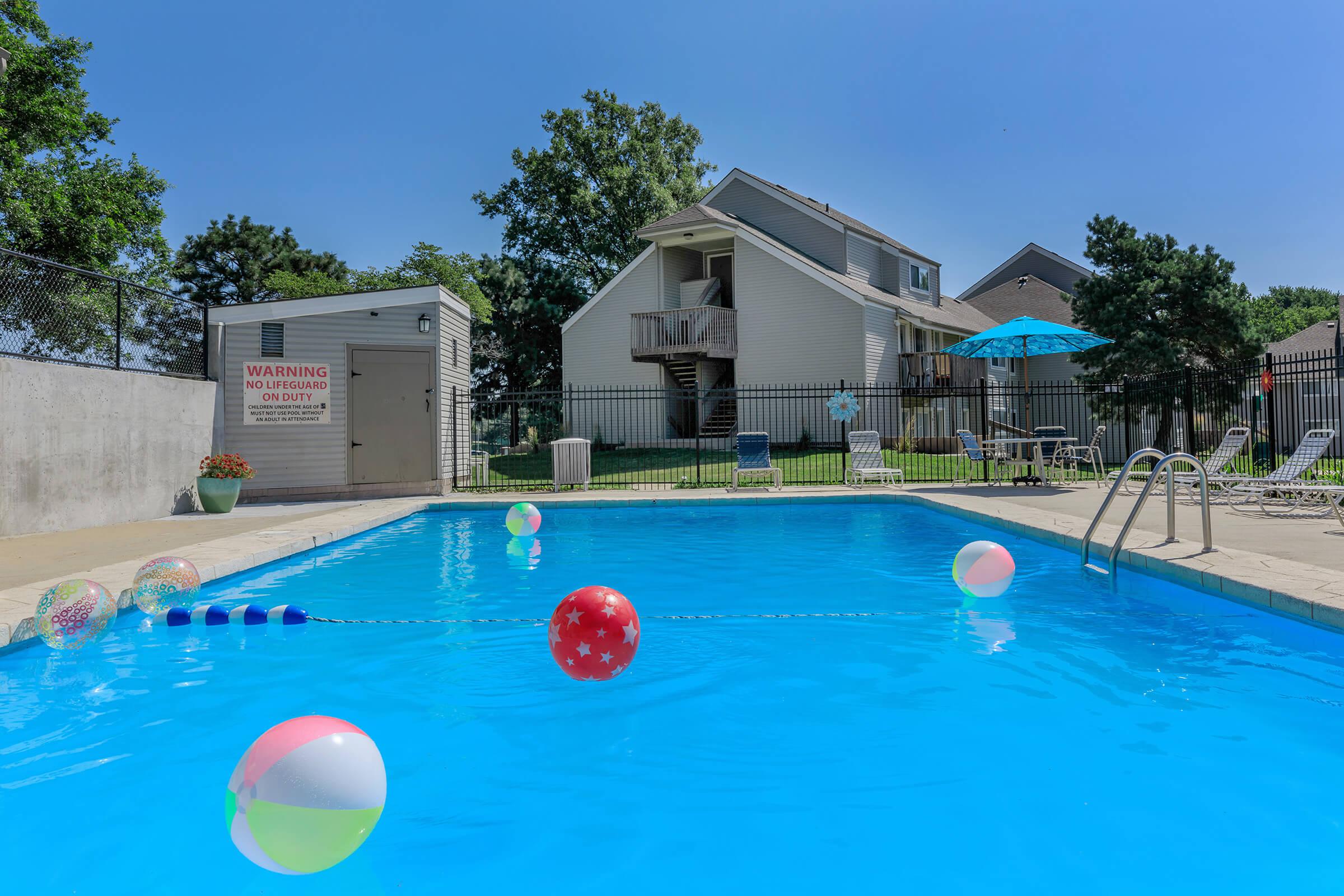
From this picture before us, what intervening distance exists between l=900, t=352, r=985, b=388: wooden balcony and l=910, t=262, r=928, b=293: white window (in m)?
3.02

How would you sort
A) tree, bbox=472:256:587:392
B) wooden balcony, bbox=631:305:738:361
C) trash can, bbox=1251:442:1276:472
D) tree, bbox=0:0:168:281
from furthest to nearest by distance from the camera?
tree, bbox=472:256:587:392
wooden balcony, bbox=631:305:738:361
tree, bbox=0:0:168:281
trash can, bbox=1251:442:1276:472

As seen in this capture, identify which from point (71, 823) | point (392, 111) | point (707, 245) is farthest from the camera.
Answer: point (707, 245)

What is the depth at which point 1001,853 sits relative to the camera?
7.70 feet

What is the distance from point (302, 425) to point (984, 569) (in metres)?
11.1

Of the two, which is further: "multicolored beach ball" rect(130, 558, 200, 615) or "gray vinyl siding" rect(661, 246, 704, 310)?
"gray vinyl siding" rect(661, 246, 704, 310)

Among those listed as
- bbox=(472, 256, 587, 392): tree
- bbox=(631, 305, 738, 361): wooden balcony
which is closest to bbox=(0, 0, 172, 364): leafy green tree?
bbox=(472, 256, 587, 392): tree

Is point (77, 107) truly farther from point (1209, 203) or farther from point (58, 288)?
point (1209, 203)

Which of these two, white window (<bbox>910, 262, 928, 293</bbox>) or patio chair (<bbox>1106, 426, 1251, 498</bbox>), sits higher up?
white window (<bbox>910, 262, 928, 293</bbox>)

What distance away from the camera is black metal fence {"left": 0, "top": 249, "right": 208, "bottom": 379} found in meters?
8.76

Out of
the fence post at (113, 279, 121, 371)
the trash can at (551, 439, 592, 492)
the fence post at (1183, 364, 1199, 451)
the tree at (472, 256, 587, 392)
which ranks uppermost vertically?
the tree at (472, 256, 587, 392)

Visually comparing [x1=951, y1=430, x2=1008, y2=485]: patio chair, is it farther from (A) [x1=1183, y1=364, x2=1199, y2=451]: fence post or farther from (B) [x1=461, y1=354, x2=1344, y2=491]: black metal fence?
(A) [x1=1183, y1=364, x2=1199, y2=451]: fence post

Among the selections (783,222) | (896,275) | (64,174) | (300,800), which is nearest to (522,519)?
(300,800)

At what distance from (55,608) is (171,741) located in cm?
155

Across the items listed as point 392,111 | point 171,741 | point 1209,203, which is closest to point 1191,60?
point 1209,203
